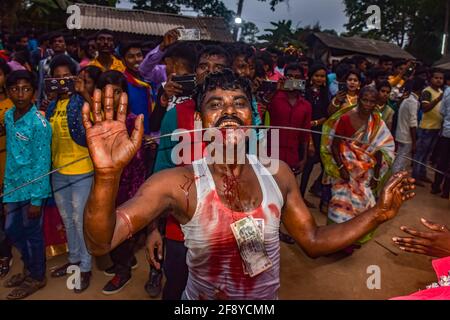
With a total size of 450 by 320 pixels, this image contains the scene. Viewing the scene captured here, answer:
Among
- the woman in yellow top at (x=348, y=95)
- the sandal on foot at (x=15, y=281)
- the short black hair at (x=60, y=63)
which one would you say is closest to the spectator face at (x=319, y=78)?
the woman in yellow top at (x=348, y=95)

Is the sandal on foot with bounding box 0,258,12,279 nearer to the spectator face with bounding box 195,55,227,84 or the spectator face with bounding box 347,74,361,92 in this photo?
the spectator face with bounding box 195,55,227,84

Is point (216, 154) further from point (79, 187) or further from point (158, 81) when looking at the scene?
point (158, 81)

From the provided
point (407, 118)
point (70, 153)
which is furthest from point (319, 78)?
point (70, 153)

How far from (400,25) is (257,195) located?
3743 cm

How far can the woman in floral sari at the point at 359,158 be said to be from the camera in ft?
14.1

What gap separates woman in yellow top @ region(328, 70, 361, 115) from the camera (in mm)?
5184

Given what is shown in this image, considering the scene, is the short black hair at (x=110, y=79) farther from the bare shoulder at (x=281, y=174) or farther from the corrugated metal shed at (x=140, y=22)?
the corrugated metal shed at (x=140, y=22)

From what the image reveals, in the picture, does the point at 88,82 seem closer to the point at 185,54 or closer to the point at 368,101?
the point at 185,54

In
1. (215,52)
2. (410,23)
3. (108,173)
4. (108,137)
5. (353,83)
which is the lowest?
(108,173)

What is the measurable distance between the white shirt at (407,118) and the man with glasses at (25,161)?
537 centimetres

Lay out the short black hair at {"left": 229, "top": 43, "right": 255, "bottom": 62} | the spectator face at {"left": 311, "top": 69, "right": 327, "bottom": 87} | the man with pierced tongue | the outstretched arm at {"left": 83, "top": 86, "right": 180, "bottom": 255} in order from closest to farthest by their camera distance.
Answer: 1. the outstretched arm at {"left": 83, "top": 86, "right": 180, "bottom": 255}
2. the man with pierced tongue
3. the short black hair at {"left": 229, "top": 43, "right": 255, "bottom": 62}
4. the spectator face at {"left": 311, "top": 69, "right": 327, "bottom": 87}

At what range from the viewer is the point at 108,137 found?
150cm

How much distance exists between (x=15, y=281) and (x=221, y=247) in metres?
2.77

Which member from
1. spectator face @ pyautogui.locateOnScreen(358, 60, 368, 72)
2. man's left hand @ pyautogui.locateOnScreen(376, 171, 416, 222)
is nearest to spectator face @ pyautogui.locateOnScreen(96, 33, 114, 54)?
man's left hand @ pyautogui.locateOnScreen(376, 171, 416, 222)
